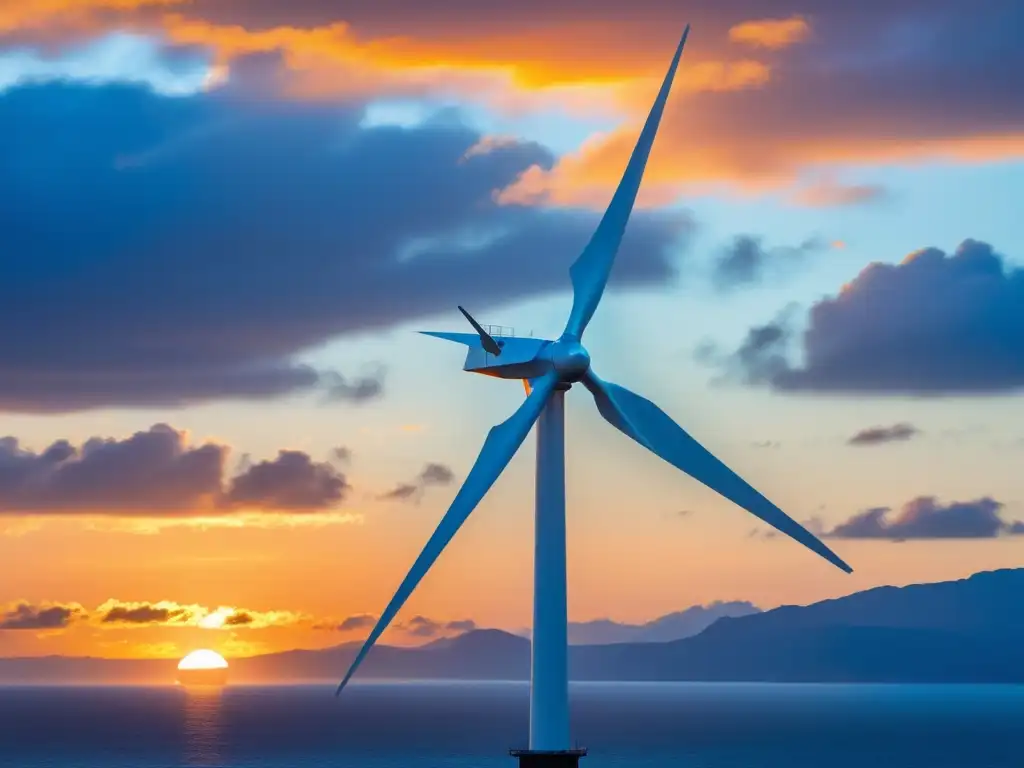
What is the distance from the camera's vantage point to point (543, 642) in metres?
83.1

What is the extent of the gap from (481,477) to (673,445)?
10074 mm

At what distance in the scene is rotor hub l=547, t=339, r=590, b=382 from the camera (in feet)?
274

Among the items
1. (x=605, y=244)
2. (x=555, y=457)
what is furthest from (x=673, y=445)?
(x=605, y=244)

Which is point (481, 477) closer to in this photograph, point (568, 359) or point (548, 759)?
point (568, 359)

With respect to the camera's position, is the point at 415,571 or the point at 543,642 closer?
the point at 415,571

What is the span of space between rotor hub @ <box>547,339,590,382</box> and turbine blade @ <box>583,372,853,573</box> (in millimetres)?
1720

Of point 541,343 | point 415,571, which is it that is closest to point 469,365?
point 541,343

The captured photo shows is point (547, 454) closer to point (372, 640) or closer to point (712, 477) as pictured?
point (712, 477)

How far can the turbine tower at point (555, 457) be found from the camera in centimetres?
8162

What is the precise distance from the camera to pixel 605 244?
8894 centimetres

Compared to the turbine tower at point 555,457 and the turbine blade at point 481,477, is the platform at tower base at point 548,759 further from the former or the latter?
the turbine blade at point 481,477

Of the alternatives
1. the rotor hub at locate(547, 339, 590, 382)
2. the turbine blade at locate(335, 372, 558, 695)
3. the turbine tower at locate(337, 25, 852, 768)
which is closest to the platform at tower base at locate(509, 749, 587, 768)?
the turbine tower at locate(337, 25, 852, 768)

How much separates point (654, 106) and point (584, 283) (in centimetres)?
905

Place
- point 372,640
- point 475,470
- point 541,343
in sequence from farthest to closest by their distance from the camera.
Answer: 1. point 541,343
2. point 475,470
3. point 372,640
